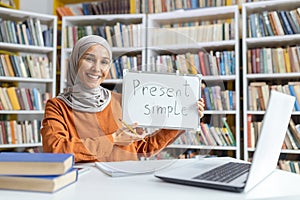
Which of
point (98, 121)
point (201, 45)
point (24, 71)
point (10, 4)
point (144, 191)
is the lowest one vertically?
point (144, 191)

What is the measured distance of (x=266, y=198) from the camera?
28.0 inches

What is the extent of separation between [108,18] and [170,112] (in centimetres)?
276

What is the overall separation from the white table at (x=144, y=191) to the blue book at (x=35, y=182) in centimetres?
1

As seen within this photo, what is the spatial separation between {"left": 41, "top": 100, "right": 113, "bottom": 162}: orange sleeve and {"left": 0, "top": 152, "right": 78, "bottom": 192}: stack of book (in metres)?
0.19

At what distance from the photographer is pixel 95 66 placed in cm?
99

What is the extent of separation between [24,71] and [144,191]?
2881 mm

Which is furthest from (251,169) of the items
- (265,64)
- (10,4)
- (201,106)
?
(10,4)

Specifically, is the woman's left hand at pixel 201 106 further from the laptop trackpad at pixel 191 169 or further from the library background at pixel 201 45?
the library background at pixel 201 45

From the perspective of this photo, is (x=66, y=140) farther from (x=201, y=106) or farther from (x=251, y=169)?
(x=251, y=169)

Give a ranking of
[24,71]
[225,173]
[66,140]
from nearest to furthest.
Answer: [225,173]
[66,140]
[24,71]

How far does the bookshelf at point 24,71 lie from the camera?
3256 millimetres

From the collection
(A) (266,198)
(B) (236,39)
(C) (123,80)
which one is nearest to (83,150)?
(C) (123,80)

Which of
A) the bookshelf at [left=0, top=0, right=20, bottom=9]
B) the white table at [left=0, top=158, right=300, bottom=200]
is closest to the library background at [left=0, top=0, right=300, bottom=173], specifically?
the bookshelf at [left=0, top=0, right=20, bottom=9]

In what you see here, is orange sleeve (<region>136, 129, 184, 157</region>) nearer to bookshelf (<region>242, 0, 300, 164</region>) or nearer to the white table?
the white table
